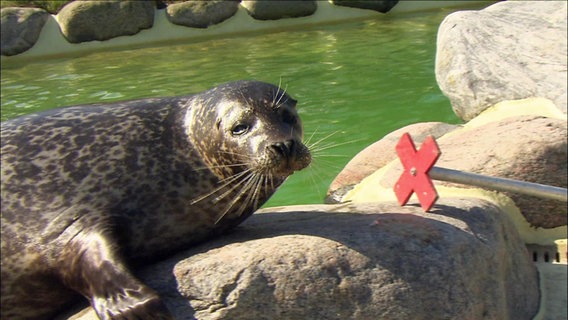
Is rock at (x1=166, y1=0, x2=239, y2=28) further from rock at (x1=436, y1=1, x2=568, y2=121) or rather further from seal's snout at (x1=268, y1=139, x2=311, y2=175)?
seal's snout at (x1=268, y1=139, x2=311, y2=175)

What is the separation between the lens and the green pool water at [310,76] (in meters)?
8.73

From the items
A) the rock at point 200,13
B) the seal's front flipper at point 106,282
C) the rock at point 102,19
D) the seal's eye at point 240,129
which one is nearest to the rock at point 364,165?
the seal's eye at point 240,129

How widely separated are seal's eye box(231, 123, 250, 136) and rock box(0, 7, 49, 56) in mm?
15077

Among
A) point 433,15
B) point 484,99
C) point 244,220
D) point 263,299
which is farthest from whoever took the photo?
point 433,15

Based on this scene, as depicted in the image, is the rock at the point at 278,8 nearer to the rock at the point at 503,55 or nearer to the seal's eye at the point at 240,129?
the rock at the point at 503,55

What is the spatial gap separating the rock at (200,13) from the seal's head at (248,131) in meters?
14.3

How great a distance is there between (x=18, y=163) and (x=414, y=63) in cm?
896

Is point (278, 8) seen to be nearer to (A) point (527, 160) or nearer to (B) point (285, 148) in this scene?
(A) point (527, 160)

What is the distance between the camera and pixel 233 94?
3.94 metres

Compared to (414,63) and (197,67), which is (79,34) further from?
(414,63)

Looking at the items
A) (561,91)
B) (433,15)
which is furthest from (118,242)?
(433,15)

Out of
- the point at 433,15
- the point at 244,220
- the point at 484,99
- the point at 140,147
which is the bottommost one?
the point at 433,15

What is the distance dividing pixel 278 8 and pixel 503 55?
11141mm

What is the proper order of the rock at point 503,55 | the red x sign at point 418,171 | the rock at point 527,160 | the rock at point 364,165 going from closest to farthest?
the red x sign at point 418,171
the rock at point 527,160
the rock at point 364,165
the rock at point 503,55
